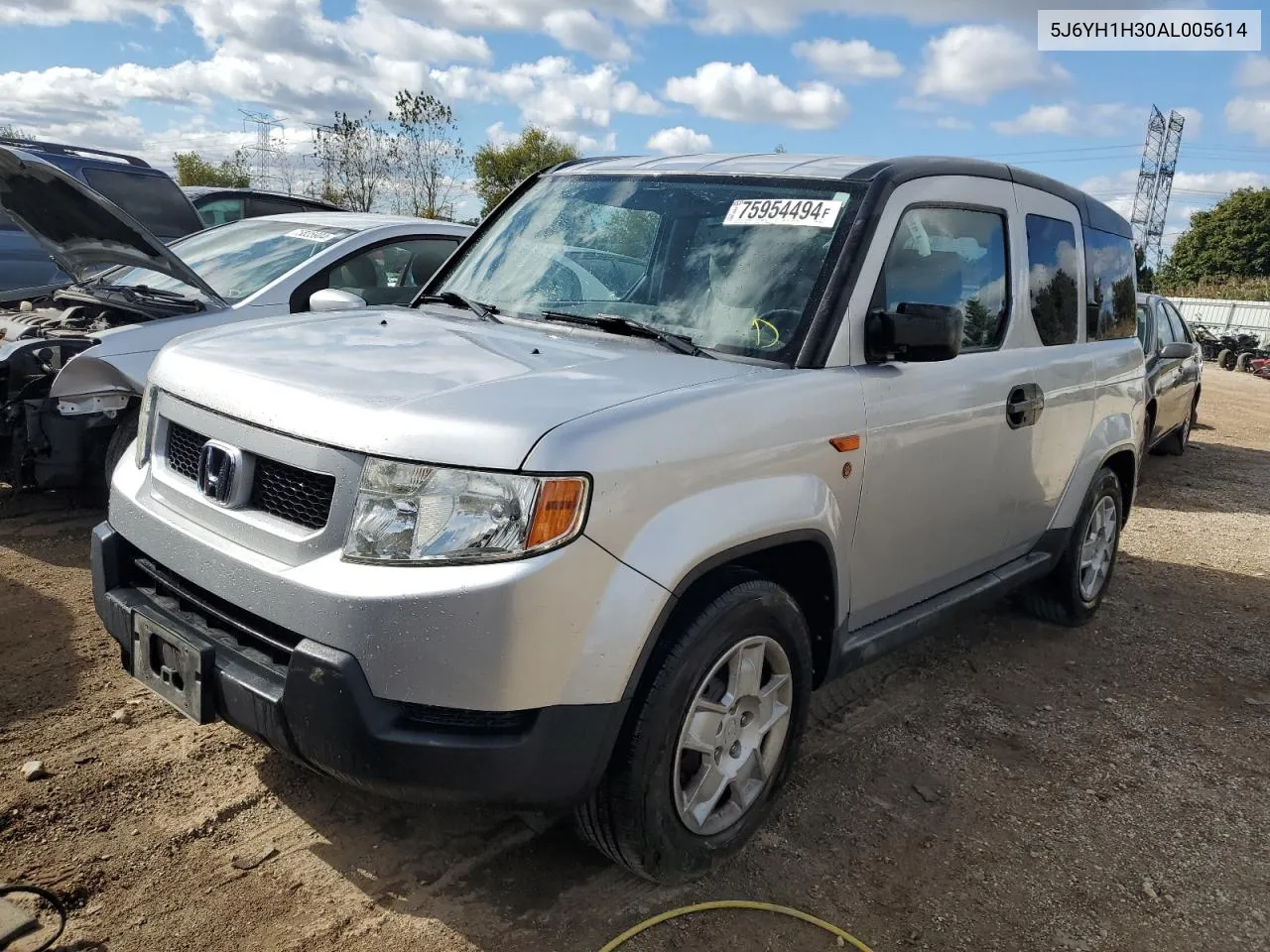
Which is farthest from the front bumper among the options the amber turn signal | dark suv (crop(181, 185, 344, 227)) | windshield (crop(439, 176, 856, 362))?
dark suv (crop(181, 185, 344, 227))

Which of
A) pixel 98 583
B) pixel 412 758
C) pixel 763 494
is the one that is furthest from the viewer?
pixel 98 583

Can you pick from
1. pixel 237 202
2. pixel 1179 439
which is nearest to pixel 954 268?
pixel 1179 439

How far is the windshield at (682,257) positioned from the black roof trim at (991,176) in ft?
0.52

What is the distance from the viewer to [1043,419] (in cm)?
409

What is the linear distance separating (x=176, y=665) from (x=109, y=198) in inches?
274

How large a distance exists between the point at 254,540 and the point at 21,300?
16.9ft

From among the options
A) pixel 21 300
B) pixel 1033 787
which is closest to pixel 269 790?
pixel 1033 787

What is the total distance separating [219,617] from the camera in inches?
101

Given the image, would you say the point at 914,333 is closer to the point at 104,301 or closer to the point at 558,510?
the point at 558,510

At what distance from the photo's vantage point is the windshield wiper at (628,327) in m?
3.04

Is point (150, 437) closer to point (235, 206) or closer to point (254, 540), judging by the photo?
point (254, 540)

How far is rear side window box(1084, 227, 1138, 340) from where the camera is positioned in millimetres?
4625

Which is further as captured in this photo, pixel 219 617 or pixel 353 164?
pixel 353 164

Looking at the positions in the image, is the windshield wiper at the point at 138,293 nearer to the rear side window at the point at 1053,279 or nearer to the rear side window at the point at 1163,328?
the rear side window at the point at 1053,279
